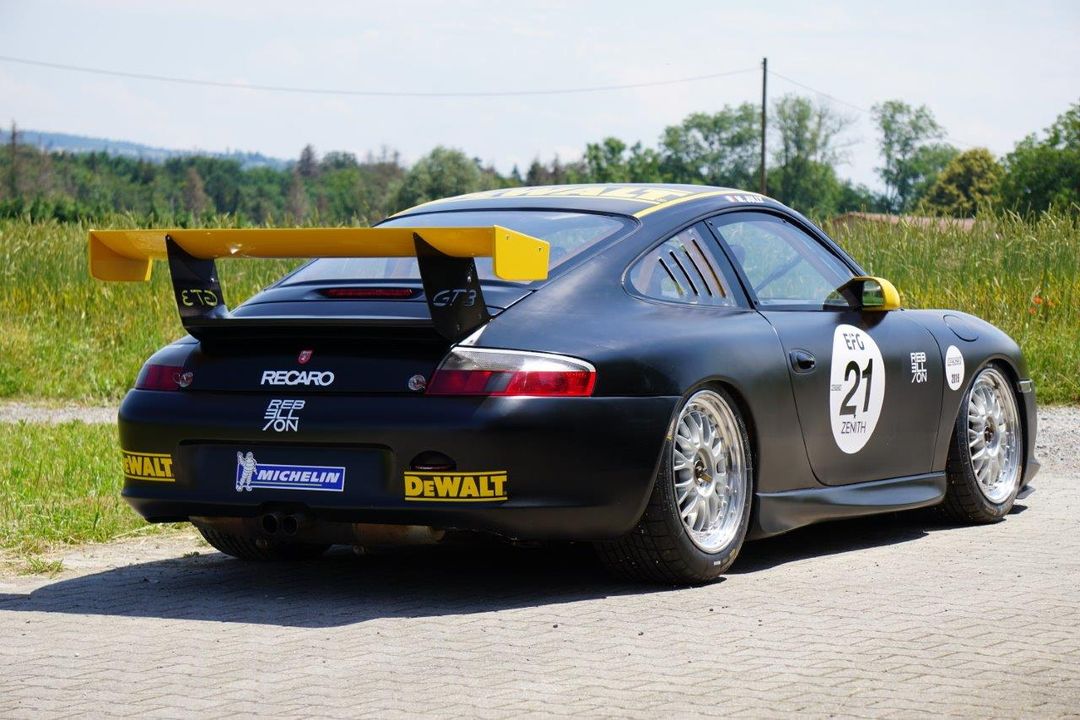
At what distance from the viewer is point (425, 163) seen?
132 meters

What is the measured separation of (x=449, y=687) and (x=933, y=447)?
3.65 m

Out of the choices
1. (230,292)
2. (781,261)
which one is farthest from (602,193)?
(230,292)

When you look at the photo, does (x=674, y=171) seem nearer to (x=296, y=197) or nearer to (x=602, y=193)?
(x=296, y=197)

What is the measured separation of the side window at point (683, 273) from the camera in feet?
19.2

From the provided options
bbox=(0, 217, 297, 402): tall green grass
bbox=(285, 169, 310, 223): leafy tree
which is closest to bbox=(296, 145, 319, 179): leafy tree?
bbox=(285, 169, 310, 223): leafy tree

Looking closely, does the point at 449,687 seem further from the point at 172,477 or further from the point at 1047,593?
the point at 1047,593

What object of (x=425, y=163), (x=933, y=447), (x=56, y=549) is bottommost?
(x=56, y=549)

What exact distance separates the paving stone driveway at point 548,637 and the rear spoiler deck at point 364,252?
1.02 meters

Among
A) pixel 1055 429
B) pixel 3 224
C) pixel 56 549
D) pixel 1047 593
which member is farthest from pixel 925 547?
pixel 3 224

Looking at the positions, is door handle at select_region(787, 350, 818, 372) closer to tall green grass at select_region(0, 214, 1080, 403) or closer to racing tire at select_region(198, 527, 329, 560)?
racing tire at select_region(198, 527, 329, 560)

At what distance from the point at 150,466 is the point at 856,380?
2.88m

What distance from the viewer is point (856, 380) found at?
261 inches

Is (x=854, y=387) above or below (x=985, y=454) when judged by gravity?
above

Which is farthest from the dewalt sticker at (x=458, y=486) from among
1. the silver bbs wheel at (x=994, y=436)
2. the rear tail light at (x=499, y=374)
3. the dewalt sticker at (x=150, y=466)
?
the silver bbs wheel at (x=994, y=436)
